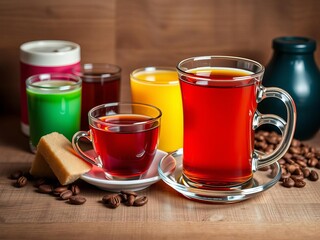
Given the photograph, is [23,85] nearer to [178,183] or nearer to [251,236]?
[178,183]

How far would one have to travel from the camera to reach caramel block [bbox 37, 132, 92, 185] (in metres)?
1.12

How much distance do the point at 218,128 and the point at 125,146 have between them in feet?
0.55

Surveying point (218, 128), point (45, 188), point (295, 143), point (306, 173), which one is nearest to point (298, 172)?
point (306, 173)

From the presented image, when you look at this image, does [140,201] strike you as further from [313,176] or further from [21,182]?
[313,176]

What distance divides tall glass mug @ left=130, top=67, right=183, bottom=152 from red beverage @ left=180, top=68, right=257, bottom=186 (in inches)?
6.7

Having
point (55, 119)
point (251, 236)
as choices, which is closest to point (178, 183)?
point (251, 236)

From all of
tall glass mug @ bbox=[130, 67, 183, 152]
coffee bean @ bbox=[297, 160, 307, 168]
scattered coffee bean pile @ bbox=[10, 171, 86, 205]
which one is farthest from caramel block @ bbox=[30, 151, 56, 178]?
coffee bean @ bbox=[297, 160, 307, 168]

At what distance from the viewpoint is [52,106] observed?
129 centimetres

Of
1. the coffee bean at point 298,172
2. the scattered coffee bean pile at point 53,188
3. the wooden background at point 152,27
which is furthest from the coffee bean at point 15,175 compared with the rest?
the coffee bean at point 298,172

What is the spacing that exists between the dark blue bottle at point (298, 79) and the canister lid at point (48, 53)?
42cm

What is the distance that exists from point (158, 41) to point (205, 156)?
52cm

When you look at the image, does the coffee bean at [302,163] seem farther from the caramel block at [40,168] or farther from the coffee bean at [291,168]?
the caramel block at [40,168]

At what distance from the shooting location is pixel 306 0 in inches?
59.6

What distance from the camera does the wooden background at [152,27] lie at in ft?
4.94
